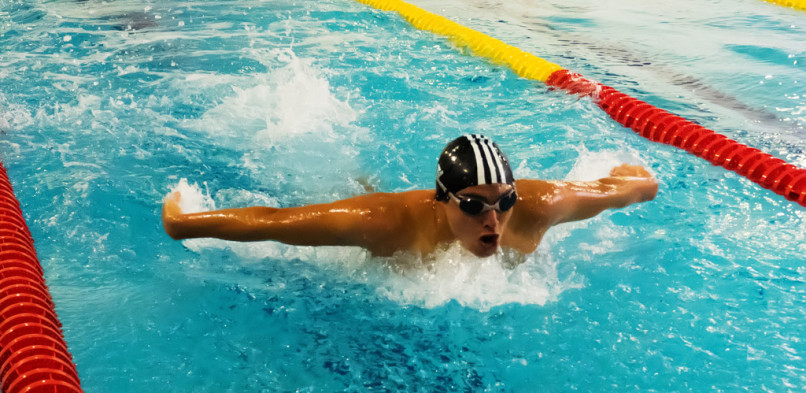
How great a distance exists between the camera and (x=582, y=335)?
9.80 ft

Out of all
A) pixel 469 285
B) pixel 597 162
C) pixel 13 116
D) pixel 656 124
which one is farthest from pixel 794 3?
pixel 13 116

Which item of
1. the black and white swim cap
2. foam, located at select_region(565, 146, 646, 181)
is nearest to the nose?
the black and white swim cap

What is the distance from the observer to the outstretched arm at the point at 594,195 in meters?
3.10

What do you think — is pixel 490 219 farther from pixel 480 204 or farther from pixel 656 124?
pixel 656 124

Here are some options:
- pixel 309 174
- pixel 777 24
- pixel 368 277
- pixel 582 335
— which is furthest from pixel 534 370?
pixel 777 24

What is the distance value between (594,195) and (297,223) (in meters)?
1.47

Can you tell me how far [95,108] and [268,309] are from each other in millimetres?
3304

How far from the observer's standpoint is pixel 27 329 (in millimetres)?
2744

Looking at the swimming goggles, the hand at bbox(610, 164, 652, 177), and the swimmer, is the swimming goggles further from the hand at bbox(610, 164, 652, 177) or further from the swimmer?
the hand at bbox(610, 164, 652, 177)

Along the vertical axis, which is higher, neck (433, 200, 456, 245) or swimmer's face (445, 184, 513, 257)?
swimmer's face (445, 184, 513, 257)

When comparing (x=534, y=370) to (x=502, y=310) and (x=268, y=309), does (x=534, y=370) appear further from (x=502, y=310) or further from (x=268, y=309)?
(x=268, y=309)

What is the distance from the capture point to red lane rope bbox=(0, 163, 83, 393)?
2471mm

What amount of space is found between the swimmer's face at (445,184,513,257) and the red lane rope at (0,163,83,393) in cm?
166

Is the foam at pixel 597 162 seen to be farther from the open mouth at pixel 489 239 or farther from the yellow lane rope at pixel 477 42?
the yellow lane rope at pixel 477 42
